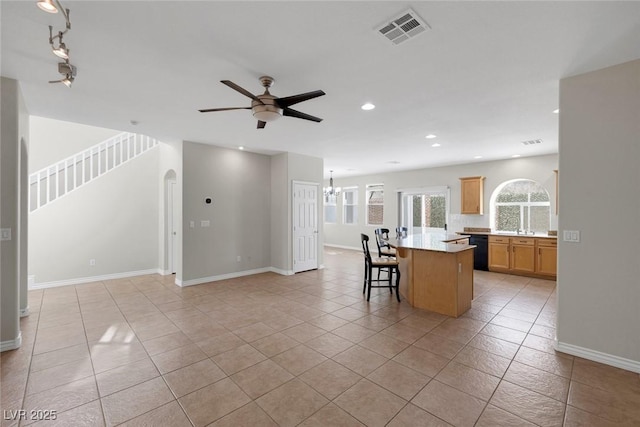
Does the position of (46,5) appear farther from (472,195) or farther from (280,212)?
(472,195)

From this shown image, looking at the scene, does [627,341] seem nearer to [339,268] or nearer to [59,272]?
[339,268]

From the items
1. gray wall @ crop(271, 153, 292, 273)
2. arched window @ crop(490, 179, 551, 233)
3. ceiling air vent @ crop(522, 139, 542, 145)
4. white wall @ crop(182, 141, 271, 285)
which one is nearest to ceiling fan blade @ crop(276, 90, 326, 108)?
white wall @ crop(182, 141, 271, 285)

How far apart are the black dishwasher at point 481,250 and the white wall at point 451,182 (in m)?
0.73

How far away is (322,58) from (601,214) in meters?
2.95

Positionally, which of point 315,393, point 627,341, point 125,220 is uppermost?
point 125,220

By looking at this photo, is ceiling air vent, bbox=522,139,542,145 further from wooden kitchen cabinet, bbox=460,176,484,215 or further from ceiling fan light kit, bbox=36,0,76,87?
ceiling fan light kit, bbox=36,0,76,87

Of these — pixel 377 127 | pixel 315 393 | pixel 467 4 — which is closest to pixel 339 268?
pixel 377 127

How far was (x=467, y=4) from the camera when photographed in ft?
5.81

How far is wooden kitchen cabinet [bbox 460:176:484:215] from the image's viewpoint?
7.07 metres

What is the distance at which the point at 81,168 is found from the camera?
570cm

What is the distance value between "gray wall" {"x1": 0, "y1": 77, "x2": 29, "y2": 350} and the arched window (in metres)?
8.55

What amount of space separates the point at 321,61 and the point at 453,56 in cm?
113

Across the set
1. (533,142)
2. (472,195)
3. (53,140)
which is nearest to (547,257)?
(472,195)

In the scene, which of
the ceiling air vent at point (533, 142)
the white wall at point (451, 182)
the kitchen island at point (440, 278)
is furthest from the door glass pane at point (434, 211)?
the kitchen island at point (440, 278)
